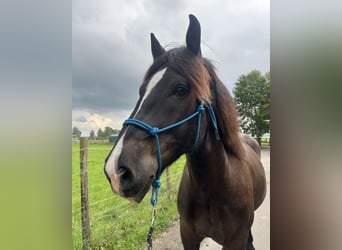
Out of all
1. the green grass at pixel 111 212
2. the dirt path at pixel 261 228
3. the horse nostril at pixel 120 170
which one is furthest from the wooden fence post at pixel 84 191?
the horse nostril at pixel 120 170

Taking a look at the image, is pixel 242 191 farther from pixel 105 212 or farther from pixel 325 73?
pixel 105 212

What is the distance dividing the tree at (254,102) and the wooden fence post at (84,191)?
2.57ft

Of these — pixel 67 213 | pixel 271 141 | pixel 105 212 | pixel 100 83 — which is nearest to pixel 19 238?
pixel 67 213

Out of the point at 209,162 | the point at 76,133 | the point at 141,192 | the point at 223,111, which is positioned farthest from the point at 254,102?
the point at 76,133

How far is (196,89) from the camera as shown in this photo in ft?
2.95

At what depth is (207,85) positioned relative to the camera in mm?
945

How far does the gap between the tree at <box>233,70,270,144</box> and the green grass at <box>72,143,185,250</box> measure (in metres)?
0.42

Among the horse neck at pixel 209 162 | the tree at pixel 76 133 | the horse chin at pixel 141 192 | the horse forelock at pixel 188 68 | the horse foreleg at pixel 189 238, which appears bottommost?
the horse foreleg at pixel 189 238

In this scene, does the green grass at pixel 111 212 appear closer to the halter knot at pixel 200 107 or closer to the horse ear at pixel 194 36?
the halter knot at pixel 200 107

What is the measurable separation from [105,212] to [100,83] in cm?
66

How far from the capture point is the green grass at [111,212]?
1.33m

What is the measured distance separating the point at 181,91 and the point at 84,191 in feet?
2.70

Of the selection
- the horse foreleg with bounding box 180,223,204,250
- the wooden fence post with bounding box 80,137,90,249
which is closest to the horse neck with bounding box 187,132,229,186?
the horse foreleg with bounding box 180,223,204,250

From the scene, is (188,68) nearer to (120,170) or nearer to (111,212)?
(120,170)
